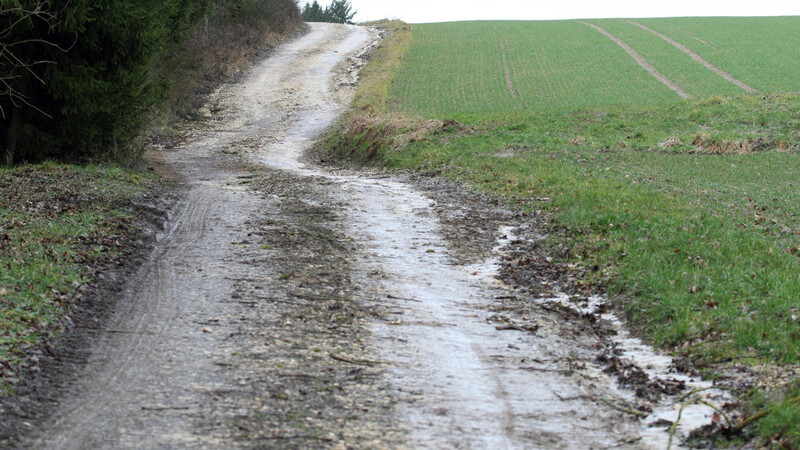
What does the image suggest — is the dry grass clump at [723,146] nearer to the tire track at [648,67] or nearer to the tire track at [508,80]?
the tire track at [648,67]

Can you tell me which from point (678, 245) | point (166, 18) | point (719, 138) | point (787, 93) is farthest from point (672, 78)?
point (678, 245)

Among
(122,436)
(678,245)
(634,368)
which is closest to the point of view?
(122,436)

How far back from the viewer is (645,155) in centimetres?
2144

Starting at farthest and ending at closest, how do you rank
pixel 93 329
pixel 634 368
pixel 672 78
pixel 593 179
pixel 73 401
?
pixel 672 78 → pixel 593 179 → pixel 93 329 → pixel 634 368 → pixel 73 401

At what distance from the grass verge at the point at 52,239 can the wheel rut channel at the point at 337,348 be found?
58 centimetres

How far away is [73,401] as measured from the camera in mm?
5531

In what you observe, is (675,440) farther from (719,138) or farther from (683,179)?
(719,138)

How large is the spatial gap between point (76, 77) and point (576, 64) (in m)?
37.5

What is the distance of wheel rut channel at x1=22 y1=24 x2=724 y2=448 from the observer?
519 cm

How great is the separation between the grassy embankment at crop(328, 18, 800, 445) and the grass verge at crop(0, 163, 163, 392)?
19.9 feet

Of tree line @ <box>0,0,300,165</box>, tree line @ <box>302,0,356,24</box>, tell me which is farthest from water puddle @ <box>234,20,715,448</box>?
tree line @ <box>302,0,356,24</box>

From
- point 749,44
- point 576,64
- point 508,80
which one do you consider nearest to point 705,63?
point 576,64

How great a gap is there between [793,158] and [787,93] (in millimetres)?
15220

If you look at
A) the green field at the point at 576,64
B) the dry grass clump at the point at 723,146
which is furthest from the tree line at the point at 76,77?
the green field at the point at 576,64
